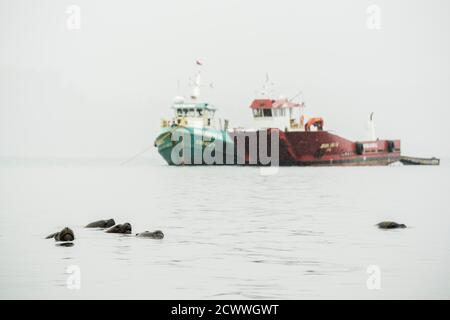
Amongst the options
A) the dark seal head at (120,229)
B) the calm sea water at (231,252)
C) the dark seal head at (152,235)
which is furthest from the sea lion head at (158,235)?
the dark seal head at (120,229)

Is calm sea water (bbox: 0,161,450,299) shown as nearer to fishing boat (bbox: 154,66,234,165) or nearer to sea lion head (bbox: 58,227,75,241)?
sea lion head (bbox: 58,227,75,241)

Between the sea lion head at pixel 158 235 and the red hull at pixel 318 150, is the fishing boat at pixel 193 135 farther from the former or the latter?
the sea lion head at pixel 158 235

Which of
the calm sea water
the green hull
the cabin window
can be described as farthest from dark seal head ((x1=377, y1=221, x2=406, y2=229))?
the cabin window

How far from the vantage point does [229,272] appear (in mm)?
19766

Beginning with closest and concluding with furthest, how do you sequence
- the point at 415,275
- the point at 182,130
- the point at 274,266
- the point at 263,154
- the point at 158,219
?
1. the point at 415,275
2. the point at 274,266
3. the point at 158,219
4. the point at 182,130
5. the point at 263,154

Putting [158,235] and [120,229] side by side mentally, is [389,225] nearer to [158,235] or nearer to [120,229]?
[158,235]

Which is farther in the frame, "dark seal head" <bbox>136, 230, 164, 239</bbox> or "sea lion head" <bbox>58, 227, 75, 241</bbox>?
"dark seal head" <bbox>136, 230, 164, 239</bbox>

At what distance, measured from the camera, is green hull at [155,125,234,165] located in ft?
304

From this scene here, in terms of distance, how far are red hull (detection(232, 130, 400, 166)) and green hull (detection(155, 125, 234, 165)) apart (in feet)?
8.82

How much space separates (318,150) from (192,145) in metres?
17.6

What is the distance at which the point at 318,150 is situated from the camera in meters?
100
